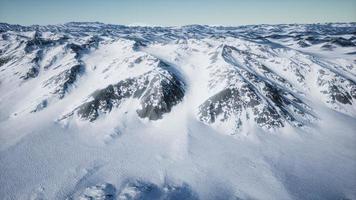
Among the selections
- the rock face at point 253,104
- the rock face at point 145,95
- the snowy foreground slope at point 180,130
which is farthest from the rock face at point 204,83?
the snowy foreground slope at point 180,130

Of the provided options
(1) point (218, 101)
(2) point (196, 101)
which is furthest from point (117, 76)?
(1) point (218, 101)

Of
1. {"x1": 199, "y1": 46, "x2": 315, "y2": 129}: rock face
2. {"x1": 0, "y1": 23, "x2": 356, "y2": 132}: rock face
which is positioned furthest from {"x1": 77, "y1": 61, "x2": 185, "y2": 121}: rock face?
{"x1": 199, "y1": 46, "x2": 315, "y2": 129}: rock face

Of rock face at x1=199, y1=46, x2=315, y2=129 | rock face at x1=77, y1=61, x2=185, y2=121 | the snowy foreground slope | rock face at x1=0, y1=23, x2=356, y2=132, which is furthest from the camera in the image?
rock face at x1=77, y1=61, x2=185, y2=121

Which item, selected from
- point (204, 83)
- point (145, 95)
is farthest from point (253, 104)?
point (145, 95)

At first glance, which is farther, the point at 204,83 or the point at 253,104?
the point at 204,83

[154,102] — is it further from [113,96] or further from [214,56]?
[214,56]

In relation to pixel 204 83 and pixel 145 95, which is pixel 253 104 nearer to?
pixel 204 83

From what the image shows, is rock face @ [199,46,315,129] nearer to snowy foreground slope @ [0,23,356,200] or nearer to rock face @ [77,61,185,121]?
snowy foreground slope @ [0,23,356,200]

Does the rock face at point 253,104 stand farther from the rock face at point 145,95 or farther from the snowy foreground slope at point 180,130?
the rock face at point 145,95
